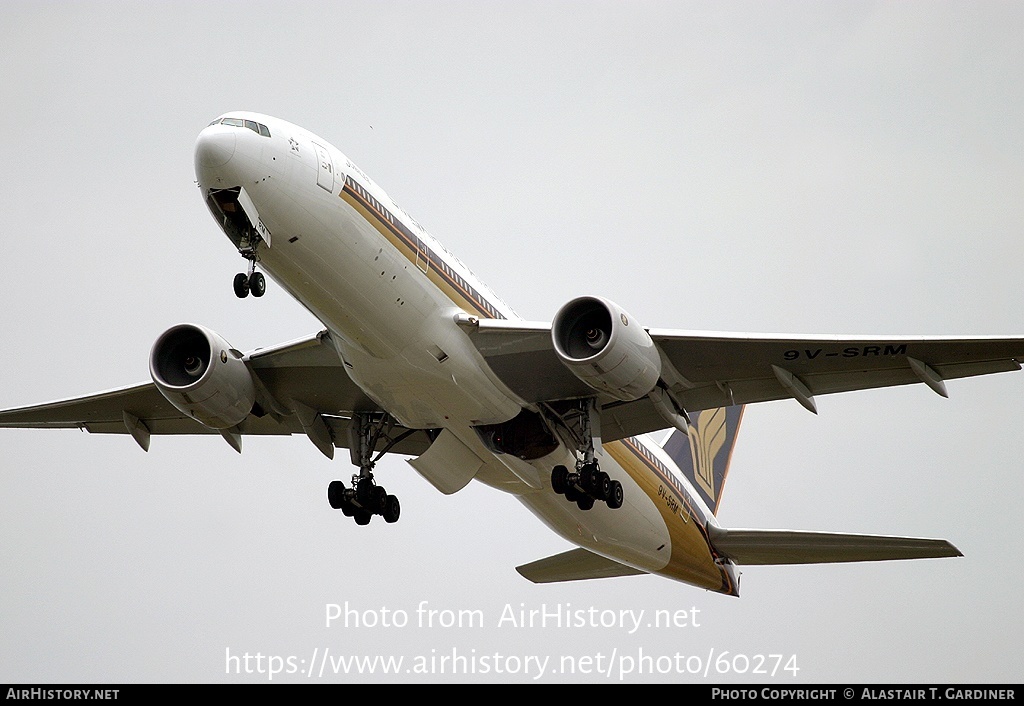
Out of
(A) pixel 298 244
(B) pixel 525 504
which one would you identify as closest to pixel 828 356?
(B) pixel 525 504

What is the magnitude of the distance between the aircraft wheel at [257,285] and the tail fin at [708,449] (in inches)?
533

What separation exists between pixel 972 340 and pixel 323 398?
11.2 m

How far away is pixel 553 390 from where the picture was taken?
23.0m

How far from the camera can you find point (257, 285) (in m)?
19.0

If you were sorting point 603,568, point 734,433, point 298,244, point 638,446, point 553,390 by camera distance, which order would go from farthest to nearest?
point 734,433 < point 603,568 < point 638,446 < point 553,390 < point 298,244

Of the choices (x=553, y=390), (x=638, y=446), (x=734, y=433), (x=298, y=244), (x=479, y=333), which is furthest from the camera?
(x=734, y=433)

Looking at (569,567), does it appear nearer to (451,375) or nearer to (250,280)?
(451,375)

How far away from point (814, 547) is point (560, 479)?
21.9 feet

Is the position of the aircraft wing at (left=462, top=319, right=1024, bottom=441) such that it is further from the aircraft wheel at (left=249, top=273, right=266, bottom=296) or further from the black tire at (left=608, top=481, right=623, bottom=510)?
the aircraft wheel at (left=249, top=273, right=266, bottom=296)

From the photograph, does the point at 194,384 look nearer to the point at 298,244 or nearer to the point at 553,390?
the point at 298,244

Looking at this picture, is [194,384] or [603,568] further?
[603,568]

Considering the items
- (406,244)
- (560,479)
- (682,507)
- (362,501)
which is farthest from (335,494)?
(682,507)

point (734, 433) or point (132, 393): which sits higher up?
point (734, 433)

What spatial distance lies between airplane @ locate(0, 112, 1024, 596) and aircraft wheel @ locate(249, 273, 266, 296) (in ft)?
0.11
